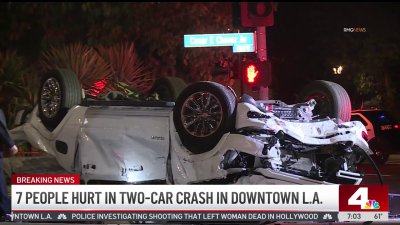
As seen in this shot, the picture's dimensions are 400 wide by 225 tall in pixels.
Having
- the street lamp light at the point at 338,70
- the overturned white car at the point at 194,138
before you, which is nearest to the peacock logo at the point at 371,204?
the overturned white car at the point at 194,138

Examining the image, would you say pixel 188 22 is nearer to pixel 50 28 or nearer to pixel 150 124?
pixel 50 28

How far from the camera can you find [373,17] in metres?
28.7

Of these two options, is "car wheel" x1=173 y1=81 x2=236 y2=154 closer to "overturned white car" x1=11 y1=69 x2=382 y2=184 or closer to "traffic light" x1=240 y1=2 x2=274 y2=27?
"overturned white car" x1=11 y1=69 x2=382 y2=184

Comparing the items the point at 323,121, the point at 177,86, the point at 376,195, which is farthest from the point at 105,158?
the point at 376,195

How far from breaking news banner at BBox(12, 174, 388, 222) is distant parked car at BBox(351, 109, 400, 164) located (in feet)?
37.3

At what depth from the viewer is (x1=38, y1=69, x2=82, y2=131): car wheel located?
681cm

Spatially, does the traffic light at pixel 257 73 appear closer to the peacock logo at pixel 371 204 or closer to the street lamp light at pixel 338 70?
the peacock logo at pixel 371 204

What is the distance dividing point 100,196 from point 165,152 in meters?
1.02

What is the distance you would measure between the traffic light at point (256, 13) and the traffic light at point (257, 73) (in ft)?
3.68

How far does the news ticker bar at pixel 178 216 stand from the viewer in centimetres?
566

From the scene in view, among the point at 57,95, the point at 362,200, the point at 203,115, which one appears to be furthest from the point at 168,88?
the point at 362,200

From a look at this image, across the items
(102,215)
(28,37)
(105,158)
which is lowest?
(102,215)

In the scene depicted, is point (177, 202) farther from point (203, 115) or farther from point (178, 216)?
point (203, 115)

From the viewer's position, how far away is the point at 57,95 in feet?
22.7
